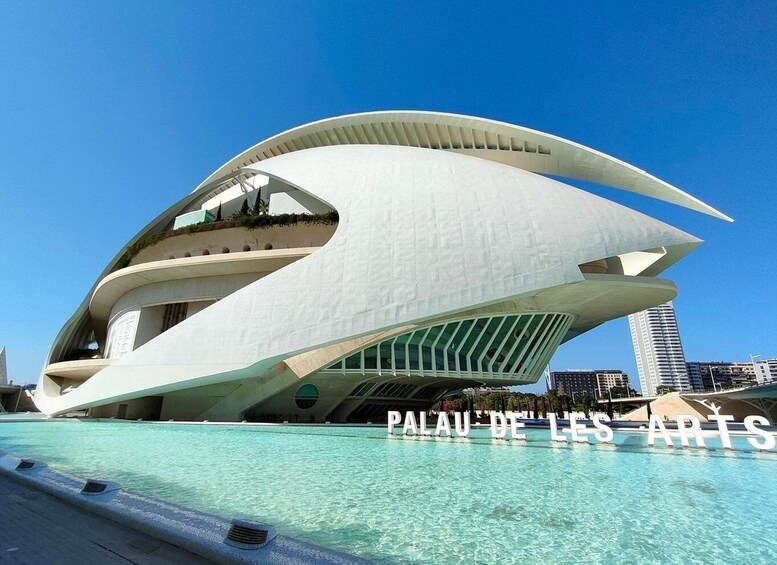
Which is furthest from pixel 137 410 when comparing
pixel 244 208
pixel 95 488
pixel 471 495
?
pixel 471 495

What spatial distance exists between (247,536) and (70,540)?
121cm

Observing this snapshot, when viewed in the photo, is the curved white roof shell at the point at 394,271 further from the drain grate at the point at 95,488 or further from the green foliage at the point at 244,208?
the drain grate at the point at 95,488

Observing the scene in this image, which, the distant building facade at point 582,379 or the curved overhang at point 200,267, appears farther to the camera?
the distant building facade at point 582,379

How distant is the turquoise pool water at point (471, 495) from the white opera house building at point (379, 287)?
497cm

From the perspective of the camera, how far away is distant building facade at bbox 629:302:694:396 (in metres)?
128

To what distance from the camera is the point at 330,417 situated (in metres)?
18.4

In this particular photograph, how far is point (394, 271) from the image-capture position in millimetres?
13992

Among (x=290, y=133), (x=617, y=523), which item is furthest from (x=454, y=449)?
(x=290, y=133)

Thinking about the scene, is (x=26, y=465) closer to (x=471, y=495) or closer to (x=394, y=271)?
(x=471, y=495)

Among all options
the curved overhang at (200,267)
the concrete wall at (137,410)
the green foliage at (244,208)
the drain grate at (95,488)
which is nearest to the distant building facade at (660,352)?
the green foliage at (244,208)

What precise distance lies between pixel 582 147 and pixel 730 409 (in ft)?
107

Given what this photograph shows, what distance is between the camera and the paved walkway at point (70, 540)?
2.26 meters

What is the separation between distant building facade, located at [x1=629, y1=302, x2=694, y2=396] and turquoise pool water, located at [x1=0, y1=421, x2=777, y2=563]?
146 meters

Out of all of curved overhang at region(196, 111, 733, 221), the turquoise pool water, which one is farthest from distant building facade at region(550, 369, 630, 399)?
the turquoise pool water
